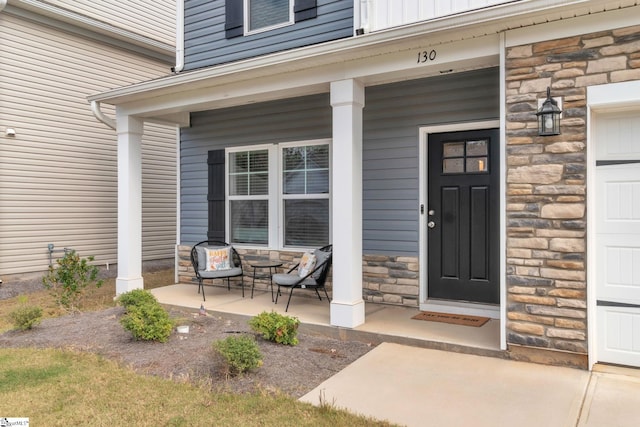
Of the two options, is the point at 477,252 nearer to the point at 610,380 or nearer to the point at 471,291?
the point at 471,291

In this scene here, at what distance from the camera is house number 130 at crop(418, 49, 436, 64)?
410 cm

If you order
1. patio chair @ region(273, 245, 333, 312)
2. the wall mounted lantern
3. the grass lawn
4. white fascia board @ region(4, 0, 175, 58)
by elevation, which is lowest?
the grass lawn

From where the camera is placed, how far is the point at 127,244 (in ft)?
20.6

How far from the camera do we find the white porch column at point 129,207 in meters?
6.29

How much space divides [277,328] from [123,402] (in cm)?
143

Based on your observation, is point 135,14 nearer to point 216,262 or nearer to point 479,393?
point 216,262

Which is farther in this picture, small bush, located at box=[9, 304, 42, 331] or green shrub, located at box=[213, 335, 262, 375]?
small bush, located at box=[9, 304, 42, 331]

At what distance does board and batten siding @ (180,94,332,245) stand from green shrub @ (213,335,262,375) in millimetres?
3269

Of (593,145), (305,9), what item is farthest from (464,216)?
(305,9)

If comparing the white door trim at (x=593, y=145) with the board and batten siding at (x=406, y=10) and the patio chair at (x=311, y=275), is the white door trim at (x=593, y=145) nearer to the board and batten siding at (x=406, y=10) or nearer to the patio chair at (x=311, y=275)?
the board and batten siding at (x=406, y=10)

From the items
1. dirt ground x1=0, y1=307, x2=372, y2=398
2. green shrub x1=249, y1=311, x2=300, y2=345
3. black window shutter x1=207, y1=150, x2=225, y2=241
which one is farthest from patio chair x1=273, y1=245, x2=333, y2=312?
black window shutter x1=207, y1=150, x2=225, y2=241

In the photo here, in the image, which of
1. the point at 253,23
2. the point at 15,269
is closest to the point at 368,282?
the point at 253,23

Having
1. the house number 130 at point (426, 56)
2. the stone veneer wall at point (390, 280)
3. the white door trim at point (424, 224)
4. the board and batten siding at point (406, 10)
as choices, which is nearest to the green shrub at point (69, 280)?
the stone veneer wall at point (390, 280)

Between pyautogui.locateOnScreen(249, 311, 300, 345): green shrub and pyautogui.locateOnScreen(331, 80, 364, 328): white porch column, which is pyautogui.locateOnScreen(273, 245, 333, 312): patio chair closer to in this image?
pyautogui.locateOnScreen(331, 80, 364, 328): white porch column
